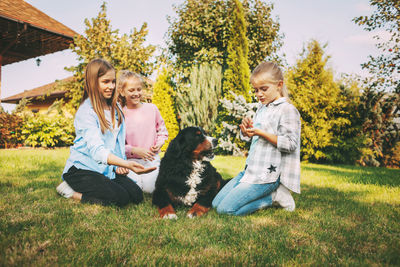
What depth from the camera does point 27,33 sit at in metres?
9.73

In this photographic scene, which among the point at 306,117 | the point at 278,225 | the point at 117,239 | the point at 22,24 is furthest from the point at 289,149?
the point at 22,24

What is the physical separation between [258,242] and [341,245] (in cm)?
61

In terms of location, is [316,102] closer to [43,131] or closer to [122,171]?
[122,171]

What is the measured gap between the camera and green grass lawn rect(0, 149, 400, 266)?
1.50m

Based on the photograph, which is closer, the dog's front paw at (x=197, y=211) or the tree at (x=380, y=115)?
the dog's front paw at (x=197, y=211)

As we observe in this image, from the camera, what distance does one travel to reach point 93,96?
2.77 m

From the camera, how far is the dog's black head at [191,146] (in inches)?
111

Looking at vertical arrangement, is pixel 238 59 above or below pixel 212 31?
below

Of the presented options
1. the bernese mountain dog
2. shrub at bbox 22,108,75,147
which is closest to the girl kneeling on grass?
the bernese mountain dog

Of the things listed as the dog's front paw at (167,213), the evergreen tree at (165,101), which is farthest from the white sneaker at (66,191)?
the evergreen tree at (165,101)

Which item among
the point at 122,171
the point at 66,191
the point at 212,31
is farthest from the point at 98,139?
the point at 212,31

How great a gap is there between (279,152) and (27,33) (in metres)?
11.5

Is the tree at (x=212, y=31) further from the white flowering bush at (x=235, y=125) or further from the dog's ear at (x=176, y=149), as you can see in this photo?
the dog's ear at (x=176, y=149)

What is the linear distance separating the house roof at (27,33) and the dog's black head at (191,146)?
9519mm
